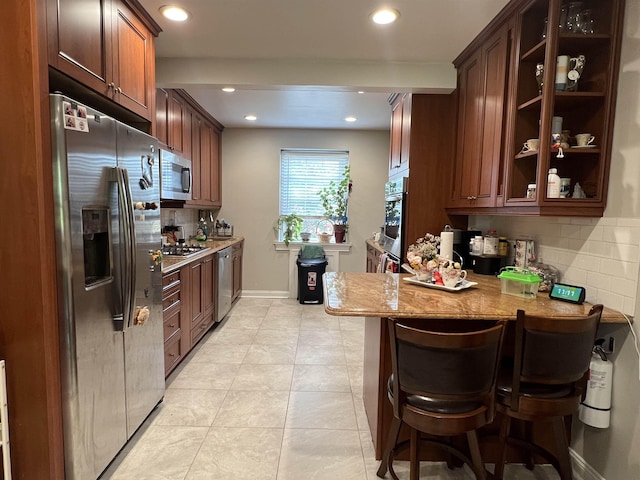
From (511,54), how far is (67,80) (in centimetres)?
236

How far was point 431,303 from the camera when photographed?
5.70 feet

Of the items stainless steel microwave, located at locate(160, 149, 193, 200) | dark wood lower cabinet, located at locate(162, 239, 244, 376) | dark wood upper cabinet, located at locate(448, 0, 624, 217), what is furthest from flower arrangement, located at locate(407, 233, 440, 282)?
stainless steel microwave, located at locate(160, 149, 193, 200)

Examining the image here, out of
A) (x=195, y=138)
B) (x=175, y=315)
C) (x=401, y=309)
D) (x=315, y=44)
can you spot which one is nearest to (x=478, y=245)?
(x=401, y=309)

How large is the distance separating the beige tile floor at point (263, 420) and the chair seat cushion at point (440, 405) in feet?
2.09

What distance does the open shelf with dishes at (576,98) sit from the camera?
1714 mm

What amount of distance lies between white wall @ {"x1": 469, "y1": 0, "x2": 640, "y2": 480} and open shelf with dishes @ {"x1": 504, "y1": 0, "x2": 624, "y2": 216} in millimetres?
50

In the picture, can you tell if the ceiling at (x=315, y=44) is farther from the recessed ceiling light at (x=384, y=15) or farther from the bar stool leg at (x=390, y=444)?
the bar stool leg at (x=390, y=444)

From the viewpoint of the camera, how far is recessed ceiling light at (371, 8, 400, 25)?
204cm

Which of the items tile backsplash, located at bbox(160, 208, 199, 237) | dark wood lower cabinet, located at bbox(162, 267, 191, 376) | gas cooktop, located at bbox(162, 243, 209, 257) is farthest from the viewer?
tile backsplash, located at bbox(160, 208, 199, 237)

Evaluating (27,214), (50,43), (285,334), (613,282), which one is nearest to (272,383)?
(285,334)

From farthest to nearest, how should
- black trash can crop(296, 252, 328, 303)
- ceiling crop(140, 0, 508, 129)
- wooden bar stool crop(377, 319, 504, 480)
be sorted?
black trash can crop(296, 252, 328, 303)
ceiling crop(140, 0, 508, 129)
wooden bar stool crop(377, 319, 504, 480)

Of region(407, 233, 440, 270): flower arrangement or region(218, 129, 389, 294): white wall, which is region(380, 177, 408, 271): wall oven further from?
region(218, 129, 389, 294): white wall

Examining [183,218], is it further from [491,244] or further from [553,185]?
[553,185]

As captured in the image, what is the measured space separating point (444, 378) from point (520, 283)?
89 centimetres
